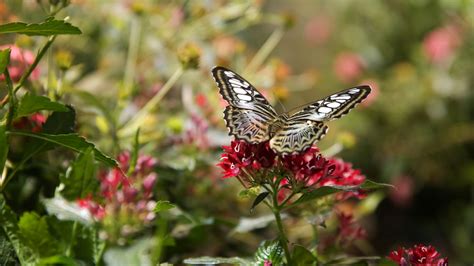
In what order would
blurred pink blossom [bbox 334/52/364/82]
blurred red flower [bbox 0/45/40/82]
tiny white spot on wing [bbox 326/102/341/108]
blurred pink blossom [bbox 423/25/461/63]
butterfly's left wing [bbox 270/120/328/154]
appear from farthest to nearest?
blurred pink blossom [bbox 334/52/364/82] → blurred pink blossom [bbox 423/25/461/63] → blurred red flower [bbox 0/45/40/82] → tiny white spot on wing [bbox 326/102/341/108] → butterfly's left wing [bbox 270/120/328/154]

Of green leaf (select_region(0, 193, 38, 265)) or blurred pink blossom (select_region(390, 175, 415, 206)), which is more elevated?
blurred pink blossom (select_region(390, 175, 415, 206))

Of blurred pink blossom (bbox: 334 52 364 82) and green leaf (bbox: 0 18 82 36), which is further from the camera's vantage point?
blurred pink blossom (bbox: 334 52 364 82)

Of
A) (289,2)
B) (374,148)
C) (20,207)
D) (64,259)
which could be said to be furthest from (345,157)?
(64,259)

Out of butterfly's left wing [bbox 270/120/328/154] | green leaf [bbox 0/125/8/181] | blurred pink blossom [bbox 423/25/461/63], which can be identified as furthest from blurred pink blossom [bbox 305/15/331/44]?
green leaf [bbox 0/125/8/181]

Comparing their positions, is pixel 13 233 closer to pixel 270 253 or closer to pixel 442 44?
pixel 270 253

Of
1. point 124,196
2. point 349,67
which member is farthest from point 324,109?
point 349,67

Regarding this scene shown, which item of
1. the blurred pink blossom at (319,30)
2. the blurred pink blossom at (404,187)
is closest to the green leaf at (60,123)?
the blurred pink blossom at (404,187)

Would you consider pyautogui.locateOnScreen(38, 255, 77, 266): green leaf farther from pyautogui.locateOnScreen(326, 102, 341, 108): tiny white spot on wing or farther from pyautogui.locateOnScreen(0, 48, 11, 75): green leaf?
pyautogui.locateOnScreen(326, 102, 341, 108): tiny white spot on wing

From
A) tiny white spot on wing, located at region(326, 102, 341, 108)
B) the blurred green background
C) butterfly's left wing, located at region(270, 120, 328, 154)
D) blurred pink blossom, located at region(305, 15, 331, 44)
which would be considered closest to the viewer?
butterfly's left wing, located at region(270, 120, 328, 154)
